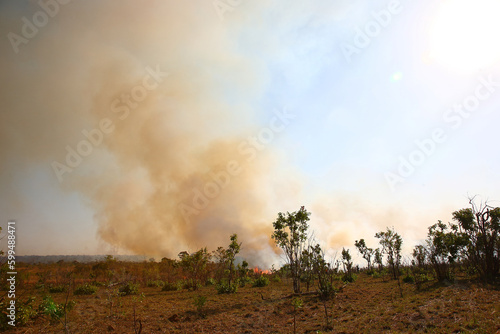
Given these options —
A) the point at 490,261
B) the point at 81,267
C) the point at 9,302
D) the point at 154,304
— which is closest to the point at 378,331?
the point at 154,304

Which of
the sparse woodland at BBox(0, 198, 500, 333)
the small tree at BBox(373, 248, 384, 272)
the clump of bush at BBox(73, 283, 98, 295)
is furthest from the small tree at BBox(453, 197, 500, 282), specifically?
the clump of bush at BBox(73, 283, 98, 295)

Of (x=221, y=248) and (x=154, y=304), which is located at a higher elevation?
(x=221, y=248)

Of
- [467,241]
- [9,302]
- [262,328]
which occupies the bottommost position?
[262,328]

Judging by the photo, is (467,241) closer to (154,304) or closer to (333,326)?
(333,326)

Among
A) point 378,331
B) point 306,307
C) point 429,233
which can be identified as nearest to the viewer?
point 378,331

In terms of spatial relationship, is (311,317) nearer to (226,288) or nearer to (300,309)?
(300,309)

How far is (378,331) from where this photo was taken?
34.3 feet

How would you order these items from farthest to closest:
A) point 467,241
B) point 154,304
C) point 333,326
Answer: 1. point 467,241
2. point 154,304
3. point 333,326

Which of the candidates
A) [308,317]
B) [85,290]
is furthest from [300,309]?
[85,290]

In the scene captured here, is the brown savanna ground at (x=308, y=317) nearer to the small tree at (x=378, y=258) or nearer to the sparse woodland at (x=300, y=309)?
the sparse woodland at (x=300, y=309)

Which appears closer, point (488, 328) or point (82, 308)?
point (488, 328)

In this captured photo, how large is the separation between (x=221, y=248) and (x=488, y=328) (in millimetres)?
26884

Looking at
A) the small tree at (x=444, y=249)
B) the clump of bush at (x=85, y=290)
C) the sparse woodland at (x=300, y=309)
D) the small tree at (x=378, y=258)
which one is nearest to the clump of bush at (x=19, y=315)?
the sparse woodland at (x=300, y=309)

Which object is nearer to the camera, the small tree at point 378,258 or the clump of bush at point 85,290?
the clump of bush at point 85,290
